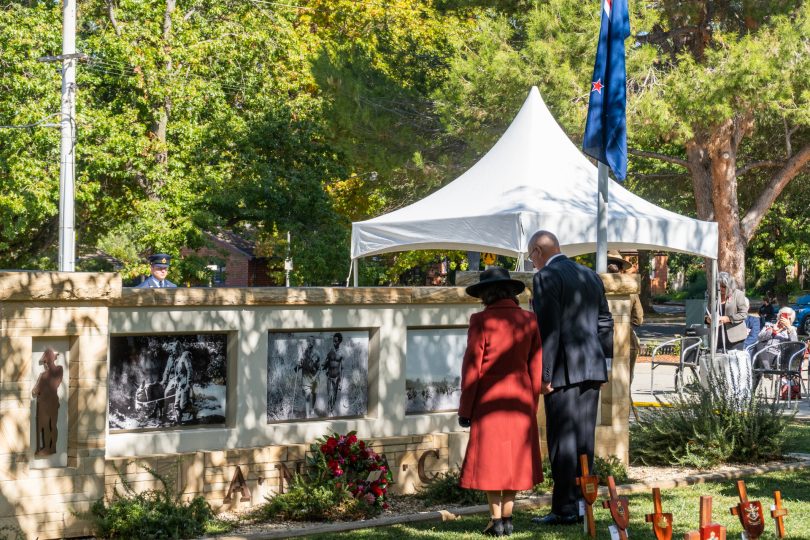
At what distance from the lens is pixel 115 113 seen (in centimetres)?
2922

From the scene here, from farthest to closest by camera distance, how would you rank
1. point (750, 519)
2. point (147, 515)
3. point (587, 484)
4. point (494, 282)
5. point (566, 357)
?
point (566, 357) < point (494, 282) < point (147, 515) < point (587, 484) < point (750, 519)

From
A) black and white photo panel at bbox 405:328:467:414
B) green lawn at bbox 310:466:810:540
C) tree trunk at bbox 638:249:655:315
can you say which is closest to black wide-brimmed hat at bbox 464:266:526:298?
green lawn at bbox 310:466:810:540

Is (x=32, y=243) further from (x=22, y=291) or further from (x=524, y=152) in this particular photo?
(x=22, y=291)

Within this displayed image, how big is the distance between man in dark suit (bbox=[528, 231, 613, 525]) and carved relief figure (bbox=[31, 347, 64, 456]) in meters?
2.98

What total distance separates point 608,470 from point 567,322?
211 cm

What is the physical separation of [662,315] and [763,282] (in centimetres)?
1776

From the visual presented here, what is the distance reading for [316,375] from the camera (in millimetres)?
8484

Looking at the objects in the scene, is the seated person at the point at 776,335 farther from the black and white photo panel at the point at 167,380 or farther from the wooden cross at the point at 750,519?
the wooden cross at the point at 750,519

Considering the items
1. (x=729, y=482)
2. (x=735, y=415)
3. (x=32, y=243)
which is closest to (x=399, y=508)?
(x=729, y=482)

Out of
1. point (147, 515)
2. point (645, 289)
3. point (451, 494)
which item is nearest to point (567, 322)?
point (451, 494)

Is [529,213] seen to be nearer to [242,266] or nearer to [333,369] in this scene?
[333,369]

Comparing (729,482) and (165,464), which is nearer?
(165,464)

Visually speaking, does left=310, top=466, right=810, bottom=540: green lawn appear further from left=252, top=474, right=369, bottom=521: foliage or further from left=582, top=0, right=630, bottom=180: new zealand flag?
left=582, top=0, right=630, bottom=180: new zealand flag

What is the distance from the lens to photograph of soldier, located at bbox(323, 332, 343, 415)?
336 inches
